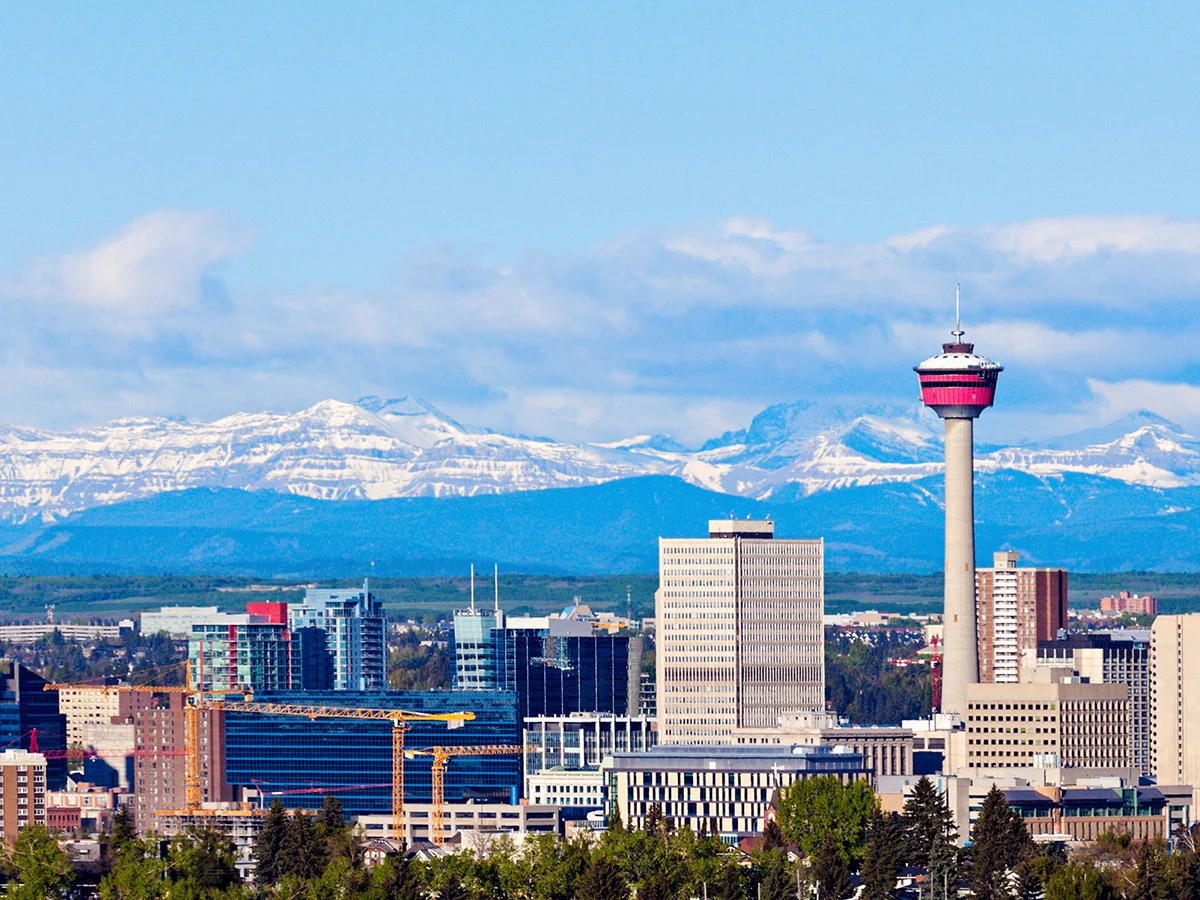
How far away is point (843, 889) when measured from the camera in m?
179

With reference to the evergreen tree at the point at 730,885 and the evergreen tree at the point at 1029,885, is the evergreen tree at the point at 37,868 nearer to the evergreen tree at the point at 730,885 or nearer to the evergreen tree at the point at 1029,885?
the evergreen tree at the point at 730,885

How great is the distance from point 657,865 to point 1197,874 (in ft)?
86.3

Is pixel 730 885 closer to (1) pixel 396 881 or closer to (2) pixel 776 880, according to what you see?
(2) pixel 776 880

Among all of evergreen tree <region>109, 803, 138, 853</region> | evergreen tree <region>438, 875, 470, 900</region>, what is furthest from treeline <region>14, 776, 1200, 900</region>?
evergreen tree <region>109, 803, 138, 853</region>

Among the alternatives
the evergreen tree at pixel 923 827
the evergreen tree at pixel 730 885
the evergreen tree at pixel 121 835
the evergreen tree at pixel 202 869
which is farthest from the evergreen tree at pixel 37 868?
the evergreen tree at pixel 923 827

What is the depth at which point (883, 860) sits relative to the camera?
18100 cm

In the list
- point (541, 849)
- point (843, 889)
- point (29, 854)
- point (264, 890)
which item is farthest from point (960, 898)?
point (29, 854)

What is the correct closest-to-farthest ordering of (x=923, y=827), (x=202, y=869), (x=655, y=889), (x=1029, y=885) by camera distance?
(x=655, y=889)
(x=1029, y=885)
(x=202, y=869)
(x=923, y=827)

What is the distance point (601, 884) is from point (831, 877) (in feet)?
52.0

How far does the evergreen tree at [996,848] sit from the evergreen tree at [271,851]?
36.1 meters

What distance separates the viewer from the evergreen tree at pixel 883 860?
17650 centimetres

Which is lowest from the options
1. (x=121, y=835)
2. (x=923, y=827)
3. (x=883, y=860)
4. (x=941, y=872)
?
(x=941, y=872)

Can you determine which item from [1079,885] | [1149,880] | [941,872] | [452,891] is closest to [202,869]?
[452,891]

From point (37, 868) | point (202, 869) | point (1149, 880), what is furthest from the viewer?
point (202, 869)
